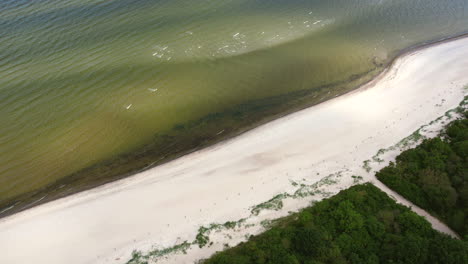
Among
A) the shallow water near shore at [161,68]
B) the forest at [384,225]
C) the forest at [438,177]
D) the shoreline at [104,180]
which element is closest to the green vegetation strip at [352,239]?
the forest at [384,225]

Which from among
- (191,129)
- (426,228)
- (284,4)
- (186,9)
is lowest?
(426,228)

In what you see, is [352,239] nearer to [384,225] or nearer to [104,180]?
[384,225]

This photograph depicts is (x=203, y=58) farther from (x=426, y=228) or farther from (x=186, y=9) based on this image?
(x=426, y=228)

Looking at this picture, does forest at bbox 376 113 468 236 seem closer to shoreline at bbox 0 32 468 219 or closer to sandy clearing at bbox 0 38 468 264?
sandy clearing at bbox 0 38 468 264

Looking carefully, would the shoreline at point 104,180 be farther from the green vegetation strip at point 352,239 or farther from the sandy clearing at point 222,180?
the green vegetation strip at point 352,239

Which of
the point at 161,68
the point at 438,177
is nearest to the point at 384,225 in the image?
the point at 438,177

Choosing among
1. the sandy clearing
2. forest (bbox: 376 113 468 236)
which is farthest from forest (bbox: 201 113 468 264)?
the sandy clearing

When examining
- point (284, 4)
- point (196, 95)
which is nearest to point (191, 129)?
point (196, 95)
